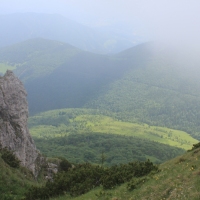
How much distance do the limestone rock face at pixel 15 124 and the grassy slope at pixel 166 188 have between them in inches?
→ 1269

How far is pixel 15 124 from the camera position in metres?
59.1

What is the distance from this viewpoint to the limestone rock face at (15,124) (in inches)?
2104

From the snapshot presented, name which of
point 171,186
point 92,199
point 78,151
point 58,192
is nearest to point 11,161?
point 58,192

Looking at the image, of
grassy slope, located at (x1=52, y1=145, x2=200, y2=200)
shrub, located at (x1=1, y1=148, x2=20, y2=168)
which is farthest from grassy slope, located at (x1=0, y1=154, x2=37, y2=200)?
grassy slope, located at (x1=52, y1=145, x2=200, y2=200)

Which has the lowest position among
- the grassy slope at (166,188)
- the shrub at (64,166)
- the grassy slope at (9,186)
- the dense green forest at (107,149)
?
the dense green forest at (107,149)

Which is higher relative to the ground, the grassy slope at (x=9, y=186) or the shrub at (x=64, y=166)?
the grassy slope at (x=9, y=186)

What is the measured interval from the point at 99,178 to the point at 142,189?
8.24 metres

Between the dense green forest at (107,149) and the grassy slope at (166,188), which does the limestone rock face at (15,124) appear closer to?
the grassy slope at (166,188)

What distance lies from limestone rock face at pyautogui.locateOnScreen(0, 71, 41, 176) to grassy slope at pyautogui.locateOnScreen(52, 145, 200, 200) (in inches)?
1269

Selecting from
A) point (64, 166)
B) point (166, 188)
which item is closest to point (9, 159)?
point (166, 188)

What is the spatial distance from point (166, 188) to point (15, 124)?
46.0 meters

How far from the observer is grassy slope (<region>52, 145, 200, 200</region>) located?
18250mm

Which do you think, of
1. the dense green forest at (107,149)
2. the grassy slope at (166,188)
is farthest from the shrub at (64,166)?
the dense green forest at (107,149)

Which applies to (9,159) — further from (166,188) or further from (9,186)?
(166,188)
